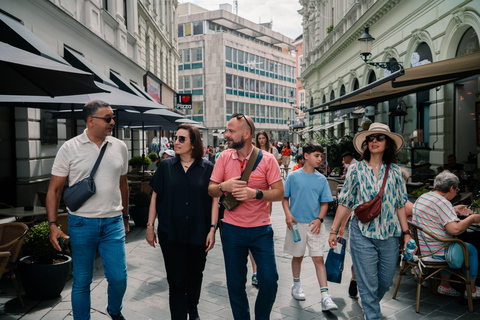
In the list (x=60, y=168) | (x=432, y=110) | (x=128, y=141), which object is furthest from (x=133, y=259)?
(x=128, y=141)

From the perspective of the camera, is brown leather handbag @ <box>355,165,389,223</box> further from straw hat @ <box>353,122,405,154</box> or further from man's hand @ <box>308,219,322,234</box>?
man's hand @ <box>308,219,322,234</box>

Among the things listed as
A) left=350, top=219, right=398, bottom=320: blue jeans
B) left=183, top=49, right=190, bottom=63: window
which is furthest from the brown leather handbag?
left=183, top=49, right=190, bottom=63: window

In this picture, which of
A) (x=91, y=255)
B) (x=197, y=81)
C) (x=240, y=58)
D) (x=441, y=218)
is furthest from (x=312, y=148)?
(x=240, y=58)

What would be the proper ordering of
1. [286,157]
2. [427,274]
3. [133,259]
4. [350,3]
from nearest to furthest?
[427,274]
[133,259]
[350,3]
[286,157]

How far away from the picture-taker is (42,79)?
4672mm

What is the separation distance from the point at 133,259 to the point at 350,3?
1834 centimetres

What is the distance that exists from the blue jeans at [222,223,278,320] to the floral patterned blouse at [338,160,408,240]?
2.82 feet

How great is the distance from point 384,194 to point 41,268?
138 inches

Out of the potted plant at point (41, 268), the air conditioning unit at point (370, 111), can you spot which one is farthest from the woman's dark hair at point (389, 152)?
the air conditioning unit at point (370, 111)

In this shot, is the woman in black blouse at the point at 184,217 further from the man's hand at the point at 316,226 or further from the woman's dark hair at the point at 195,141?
the man's hand at the point at 316,226

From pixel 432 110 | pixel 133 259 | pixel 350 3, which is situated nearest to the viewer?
pixel 133 259

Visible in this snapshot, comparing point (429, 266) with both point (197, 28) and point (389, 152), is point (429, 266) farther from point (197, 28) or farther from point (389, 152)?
point (197, 28)

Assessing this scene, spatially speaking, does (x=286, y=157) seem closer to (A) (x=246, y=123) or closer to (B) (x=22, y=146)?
(B) (x=22, y=146)

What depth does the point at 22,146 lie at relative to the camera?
368 inches
